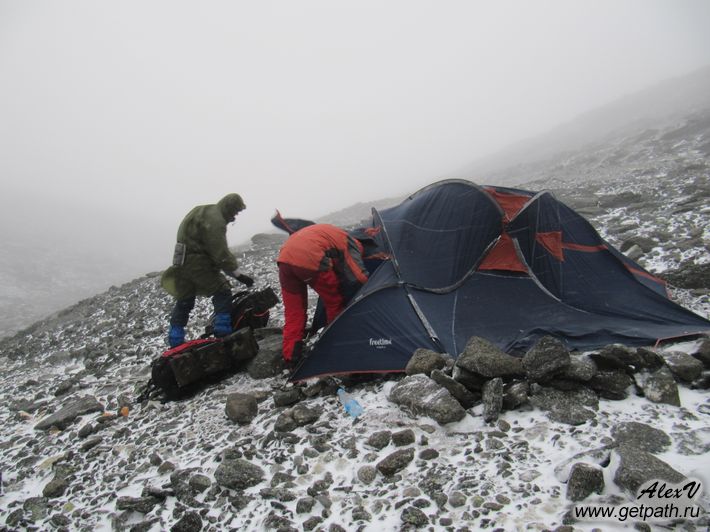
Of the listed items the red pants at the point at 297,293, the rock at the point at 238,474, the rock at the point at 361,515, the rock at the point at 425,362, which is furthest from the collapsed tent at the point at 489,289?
the rock at the point at 361,515

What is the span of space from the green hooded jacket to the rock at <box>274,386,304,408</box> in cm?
250

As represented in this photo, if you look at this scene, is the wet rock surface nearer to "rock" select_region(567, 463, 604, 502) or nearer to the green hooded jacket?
"rock" select_region(567, 463, 604, 502)

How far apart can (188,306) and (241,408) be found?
273cm

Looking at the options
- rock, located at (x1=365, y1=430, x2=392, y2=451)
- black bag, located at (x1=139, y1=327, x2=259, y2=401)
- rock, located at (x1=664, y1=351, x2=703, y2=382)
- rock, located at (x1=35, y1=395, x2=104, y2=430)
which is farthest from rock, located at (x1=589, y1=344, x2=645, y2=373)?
rock, located at (x1=35, y1=395, x2=104, y2=430)

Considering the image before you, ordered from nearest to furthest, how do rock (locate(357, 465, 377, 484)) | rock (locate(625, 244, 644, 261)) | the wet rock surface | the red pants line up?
the wet rock surface, rock (locate(357, 465, 377, 484)), the red pants, rock (locate(625, 244, 644, 261))

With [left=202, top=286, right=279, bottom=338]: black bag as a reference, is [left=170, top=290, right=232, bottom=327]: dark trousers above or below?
above

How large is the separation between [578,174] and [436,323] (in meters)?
25.1

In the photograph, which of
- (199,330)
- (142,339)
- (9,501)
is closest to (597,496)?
(9,501)

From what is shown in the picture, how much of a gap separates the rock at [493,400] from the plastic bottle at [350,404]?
1.43 m

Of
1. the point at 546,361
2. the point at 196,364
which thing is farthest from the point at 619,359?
the point at 196,364

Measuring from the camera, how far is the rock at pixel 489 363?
14.0ft

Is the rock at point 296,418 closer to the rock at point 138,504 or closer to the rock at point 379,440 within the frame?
the rock at point 379,440

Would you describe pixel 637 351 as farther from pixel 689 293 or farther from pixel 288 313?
pixel 288 313

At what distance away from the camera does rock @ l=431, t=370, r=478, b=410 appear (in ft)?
13.8
